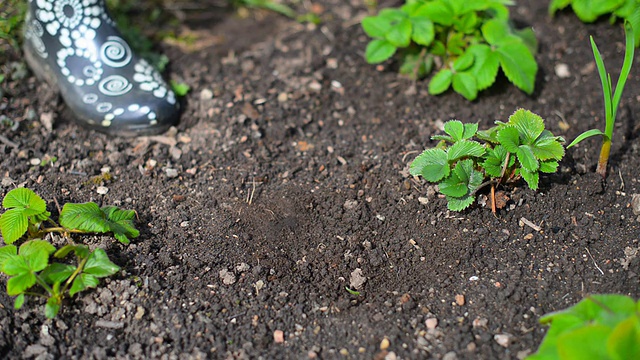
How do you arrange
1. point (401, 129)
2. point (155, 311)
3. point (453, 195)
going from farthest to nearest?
1. point (401, 129)
2. point (453, 195)
3. point (155, 311)

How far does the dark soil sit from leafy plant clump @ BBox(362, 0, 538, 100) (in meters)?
0.12

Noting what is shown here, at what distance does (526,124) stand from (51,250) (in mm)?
1331

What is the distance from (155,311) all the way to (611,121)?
1377 mm

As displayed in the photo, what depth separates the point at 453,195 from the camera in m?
1.80

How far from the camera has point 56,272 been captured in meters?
1.62

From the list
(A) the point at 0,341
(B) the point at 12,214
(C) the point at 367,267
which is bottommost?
(C) the point at 367,267

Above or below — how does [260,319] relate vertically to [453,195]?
below

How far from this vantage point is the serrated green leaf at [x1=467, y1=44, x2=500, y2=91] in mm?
2203

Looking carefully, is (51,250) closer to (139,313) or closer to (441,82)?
(139,313)

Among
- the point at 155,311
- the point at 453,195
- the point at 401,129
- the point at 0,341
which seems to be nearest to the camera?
the point at 0,341

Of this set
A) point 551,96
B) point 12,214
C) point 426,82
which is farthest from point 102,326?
point 551,96

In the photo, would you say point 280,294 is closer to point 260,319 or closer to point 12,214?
point 260,319

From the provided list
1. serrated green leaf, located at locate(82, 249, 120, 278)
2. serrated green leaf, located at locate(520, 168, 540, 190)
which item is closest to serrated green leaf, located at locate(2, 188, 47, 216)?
serrated green leaf, located at locate(82, 249, 120, 278)

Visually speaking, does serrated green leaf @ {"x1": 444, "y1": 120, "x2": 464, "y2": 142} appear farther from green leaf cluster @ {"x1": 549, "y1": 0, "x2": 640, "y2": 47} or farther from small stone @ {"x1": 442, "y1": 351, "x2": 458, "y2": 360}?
green leaf cluster @ {"x1": 549, "y1": 0, "x2": 640, "y2": 47}
